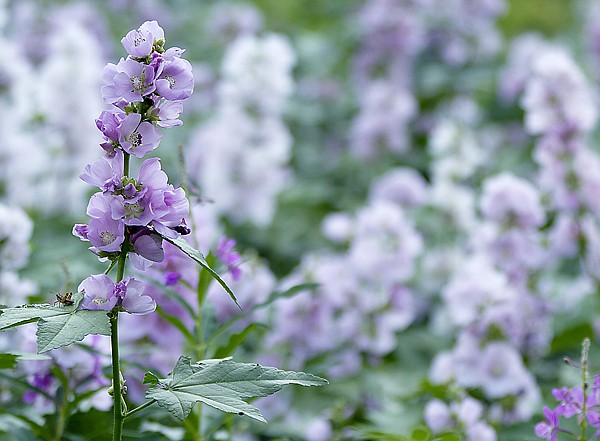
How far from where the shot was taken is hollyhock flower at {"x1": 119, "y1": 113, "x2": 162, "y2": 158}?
0.93 meters

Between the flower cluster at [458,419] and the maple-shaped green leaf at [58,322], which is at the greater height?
the flower cluster at [458,419]

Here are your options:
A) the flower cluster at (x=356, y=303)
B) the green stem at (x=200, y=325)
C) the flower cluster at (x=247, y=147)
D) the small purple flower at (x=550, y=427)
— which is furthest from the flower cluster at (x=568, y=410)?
the flower cluster at (x=247, y=147)

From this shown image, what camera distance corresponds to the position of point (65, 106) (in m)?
3.09

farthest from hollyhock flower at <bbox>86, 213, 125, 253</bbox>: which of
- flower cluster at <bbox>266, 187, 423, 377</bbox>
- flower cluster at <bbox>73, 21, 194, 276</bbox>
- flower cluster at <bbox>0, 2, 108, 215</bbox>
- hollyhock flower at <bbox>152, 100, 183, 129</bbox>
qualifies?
flower cluster at <bbox>0, 2, 108, 215</bbox>

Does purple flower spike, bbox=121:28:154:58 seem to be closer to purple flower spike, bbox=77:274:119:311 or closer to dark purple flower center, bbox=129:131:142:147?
dark purple flower center, bbox=129:131:142:147

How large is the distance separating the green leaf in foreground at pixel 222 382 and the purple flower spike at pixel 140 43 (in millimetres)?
328

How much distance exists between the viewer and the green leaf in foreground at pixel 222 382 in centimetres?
91

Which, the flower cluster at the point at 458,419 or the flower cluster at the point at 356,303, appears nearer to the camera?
the flower cluster at the point at 458,419

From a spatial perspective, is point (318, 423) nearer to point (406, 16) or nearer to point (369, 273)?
point (369, 273)

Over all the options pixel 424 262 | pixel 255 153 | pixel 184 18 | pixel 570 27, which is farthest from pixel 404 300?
pixel 570 27

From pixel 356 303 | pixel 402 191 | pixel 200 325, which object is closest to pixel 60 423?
pixel 200 325

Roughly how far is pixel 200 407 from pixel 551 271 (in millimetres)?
1656

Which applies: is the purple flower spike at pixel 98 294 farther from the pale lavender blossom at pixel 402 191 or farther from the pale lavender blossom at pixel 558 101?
the pale lavender blossom at pixel 402 191

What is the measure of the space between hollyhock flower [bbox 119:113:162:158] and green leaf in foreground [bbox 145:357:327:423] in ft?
0.76
